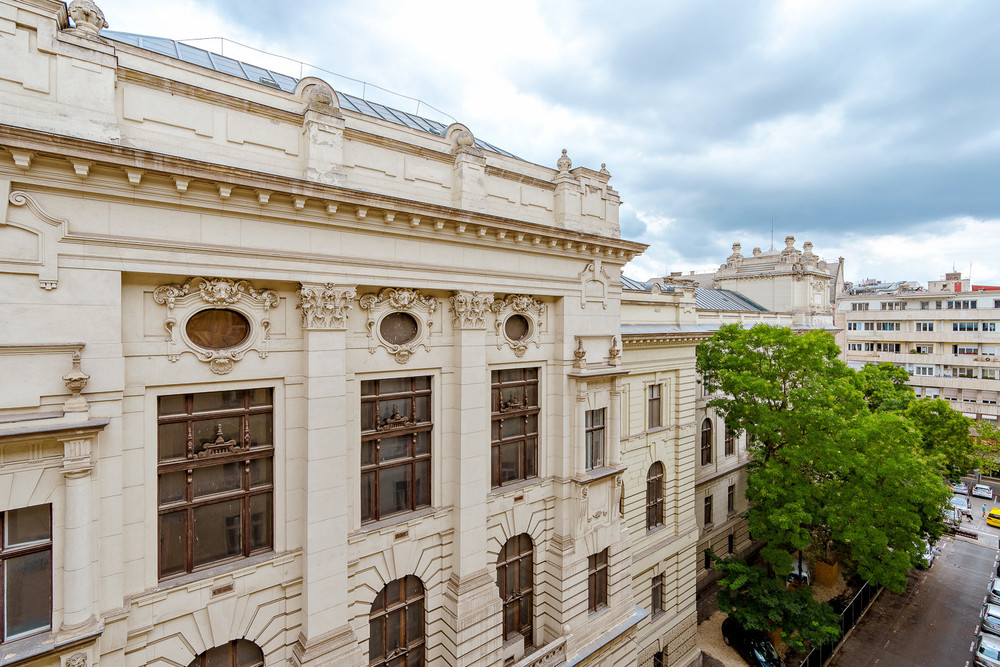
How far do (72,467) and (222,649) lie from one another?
5311 mm

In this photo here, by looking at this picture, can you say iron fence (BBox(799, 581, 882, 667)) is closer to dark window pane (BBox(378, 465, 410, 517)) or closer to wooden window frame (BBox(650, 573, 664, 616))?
wooden window frame (BBox(650, 573, 664, 616))

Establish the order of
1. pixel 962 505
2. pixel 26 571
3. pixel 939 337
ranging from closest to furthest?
1. pixel 26 571
2. pixel 962 505
3. pixel 939 337

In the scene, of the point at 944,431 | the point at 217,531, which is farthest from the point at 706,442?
the point at 217,531

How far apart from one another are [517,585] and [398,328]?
31.2ft

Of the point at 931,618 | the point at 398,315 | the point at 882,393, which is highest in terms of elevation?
the point at 398,315

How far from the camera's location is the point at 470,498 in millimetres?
13406

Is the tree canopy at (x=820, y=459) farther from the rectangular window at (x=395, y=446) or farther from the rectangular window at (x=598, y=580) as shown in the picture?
the rectangular window at (x=395, y=446)

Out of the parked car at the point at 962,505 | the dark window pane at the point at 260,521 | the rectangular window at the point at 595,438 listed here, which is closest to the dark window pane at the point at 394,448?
the dark window pane at the point at 260,521

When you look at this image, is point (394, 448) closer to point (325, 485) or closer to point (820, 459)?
point (325, 485)

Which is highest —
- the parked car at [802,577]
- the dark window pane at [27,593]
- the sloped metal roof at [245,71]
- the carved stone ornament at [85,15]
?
the sloped metal roof at [245,71]

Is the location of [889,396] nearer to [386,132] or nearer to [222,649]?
[386,132]

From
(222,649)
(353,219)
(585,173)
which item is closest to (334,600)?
(222,649)

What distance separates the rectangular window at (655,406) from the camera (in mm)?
22797

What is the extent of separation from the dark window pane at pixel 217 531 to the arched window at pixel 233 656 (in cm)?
201
